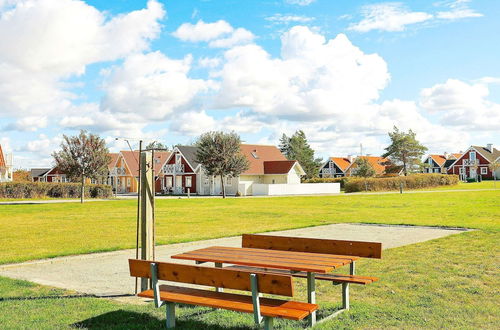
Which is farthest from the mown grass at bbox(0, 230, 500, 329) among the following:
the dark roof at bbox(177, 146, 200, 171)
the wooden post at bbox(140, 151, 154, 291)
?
the dark roof at bbox(177, 146, 200, 171)

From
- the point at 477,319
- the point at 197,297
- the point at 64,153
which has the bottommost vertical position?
the point at 477,319

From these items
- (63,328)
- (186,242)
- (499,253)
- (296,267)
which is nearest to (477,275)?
(499,253)

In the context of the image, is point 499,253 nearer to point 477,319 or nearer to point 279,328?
point 477,319

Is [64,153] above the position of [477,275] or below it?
above

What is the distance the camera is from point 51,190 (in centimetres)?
5012

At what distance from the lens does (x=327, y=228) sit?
1764cm

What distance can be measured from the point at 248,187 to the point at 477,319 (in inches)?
2037

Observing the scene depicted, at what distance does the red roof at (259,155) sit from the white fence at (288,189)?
5002mm

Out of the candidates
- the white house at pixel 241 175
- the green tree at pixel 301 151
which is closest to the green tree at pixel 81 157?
the white house at pixel 241 175

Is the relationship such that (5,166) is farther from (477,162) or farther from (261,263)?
(477,162)

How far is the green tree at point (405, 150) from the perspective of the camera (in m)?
76.2

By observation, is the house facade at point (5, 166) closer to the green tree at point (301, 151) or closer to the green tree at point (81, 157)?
the green tree at point (81, 157)

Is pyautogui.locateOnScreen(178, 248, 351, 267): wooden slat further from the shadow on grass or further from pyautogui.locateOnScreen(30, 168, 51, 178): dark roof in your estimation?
pyautogui.locateOnScreen(30, 168, 51, 178): dark roof

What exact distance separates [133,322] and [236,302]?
143 centimetres
